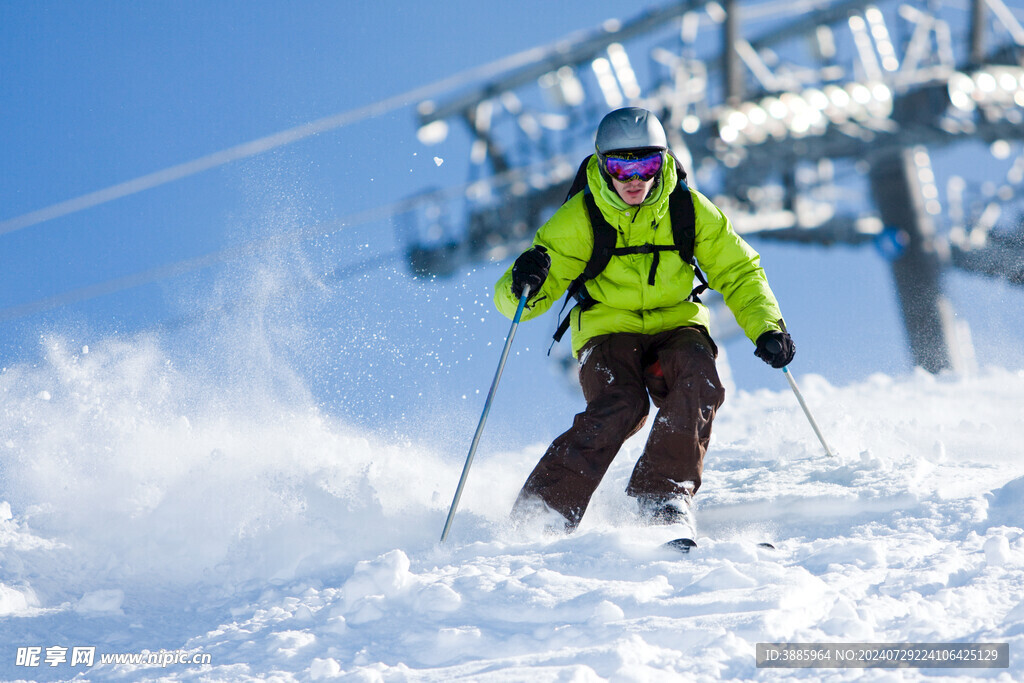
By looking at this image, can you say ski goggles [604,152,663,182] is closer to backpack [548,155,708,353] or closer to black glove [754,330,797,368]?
backpack [548,155,708,353]

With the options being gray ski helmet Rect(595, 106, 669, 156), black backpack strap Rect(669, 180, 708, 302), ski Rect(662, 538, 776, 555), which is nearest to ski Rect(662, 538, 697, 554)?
ski Rect(662, 538, 776, 555)

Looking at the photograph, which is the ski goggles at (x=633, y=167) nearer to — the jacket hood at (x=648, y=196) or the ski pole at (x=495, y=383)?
the jacket hood at (x=648, y=196)

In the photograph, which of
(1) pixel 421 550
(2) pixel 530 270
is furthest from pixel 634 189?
(1) pixel 421 550

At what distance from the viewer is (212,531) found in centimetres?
403

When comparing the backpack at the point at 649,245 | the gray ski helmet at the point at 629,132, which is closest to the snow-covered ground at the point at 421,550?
the backpack at the point at 649,245

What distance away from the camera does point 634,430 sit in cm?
425

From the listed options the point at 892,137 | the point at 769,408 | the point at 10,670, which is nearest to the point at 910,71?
the point at 892,137

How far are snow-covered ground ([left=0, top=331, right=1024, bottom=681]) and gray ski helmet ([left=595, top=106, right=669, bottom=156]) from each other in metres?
1.60

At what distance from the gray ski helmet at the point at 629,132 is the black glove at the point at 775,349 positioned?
93cm

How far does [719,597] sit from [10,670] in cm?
223

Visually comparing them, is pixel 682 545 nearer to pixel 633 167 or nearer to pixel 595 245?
pixel 595 245

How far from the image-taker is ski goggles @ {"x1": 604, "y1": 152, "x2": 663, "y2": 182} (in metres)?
3.99

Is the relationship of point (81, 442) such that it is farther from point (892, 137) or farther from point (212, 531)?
point (892, 137)

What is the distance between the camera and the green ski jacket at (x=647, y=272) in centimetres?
416
